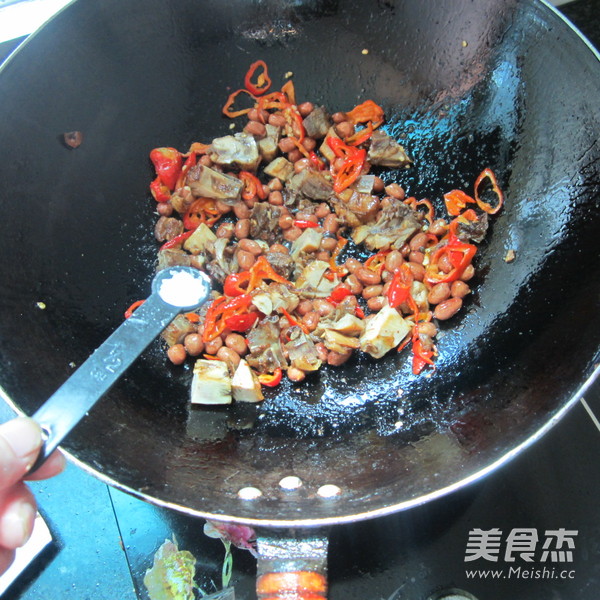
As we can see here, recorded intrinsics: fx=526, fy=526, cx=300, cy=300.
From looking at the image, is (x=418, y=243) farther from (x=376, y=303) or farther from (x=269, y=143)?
(x=269, y=143)

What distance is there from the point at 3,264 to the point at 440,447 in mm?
1210

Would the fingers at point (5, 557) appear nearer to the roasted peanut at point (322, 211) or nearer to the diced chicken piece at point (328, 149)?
the roasted peanut at point (322, 211)

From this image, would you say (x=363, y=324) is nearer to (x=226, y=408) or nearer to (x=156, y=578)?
(x=226, y=408)

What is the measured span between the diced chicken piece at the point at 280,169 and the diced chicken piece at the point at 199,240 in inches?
13.2

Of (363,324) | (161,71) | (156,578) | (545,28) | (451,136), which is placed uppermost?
(545,28)

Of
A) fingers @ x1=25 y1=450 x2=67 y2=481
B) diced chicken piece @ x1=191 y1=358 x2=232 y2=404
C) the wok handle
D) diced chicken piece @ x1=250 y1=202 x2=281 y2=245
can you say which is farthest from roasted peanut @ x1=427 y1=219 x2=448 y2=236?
fingers @ x1=25 y1=450 x2=67 y2=481

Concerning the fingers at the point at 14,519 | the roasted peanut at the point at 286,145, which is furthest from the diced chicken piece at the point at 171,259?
the fingers at the point at 14,519

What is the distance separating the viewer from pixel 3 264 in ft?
4.51

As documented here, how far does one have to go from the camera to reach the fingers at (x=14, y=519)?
884mm

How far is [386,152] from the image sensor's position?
1.86 metres

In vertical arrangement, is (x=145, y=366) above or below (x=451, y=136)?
below

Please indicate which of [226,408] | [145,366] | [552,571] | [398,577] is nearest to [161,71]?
[145,366]

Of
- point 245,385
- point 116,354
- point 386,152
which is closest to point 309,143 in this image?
point 386,152

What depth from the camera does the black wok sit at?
1.24 metres
